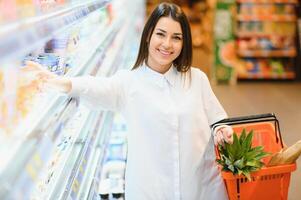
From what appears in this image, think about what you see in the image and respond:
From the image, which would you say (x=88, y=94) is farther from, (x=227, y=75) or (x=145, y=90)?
(x=227, y=75)

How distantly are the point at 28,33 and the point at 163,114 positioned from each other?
936mm

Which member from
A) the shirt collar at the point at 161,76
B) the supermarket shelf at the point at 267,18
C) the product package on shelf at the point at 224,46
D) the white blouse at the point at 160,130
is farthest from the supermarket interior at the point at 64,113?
the supermarket shelf at the point at 267,18

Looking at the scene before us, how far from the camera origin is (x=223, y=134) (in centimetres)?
195

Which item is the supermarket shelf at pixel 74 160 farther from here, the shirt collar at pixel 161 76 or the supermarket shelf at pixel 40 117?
the shirt collar at pixel 161 76

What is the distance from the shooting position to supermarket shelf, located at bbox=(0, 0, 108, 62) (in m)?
0.87

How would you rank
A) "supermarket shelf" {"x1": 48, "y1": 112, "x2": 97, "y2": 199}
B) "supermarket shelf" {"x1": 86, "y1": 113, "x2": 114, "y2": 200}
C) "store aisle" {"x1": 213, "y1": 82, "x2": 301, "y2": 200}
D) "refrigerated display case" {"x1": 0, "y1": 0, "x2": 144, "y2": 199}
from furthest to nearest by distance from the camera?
"store aisle" {"x1": 213, "y1": 82, "x2": 301, "y2": 200}
"supermarket shelf" {"x1": 86, "y1": 113, "x2": 114, "y2": 200}
"supermarket shelf" {"x1": 48, "y1": 112, "x2": 97, "y2": 199}
"refrigerated display case" {"x1": 0, "y1": 0, "x2": 144, "y2": 199}

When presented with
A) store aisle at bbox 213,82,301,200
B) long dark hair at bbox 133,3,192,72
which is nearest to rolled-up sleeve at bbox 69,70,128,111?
long dark hair at bbox 133,3,192,72

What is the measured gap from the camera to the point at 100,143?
105 inches

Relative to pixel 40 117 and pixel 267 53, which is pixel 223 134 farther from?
pixel 267 53

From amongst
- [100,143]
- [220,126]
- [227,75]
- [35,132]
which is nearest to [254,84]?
[227,75]

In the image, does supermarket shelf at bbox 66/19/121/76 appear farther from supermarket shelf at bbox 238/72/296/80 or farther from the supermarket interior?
supermarket shelf at bbox 238/72/296/80

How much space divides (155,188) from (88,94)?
0.48m

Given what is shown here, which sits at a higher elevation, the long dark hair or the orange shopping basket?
the long dark hair

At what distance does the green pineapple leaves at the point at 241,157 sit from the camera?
187 centimetres
